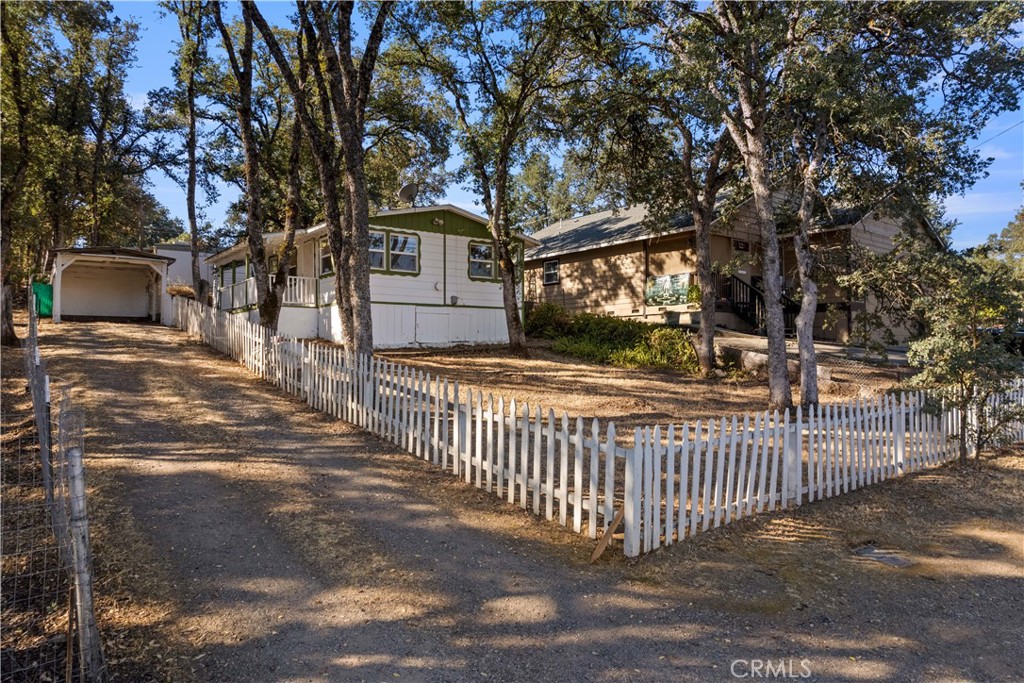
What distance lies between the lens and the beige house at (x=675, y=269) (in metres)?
20.3

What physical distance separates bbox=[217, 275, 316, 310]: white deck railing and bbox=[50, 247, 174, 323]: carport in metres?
4.48

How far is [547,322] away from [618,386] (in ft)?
28.1

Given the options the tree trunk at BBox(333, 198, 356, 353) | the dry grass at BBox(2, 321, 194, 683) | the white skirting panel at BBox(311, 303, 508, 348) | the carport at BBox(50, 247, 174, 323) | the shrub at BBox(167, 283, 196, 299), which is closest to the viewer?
the dry grass at BBox(2, 321, 194, 683)

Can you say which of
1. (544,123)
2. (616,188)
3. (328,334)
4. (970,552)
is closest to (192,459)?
(970,552)

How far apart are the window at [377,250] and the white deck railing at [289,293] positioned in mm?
2461

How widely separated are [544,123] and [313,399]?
1060cm

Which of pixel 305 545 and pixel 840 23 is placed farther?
pixel 840 23

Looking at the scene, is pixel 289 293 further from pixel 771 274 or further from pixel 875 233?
pixel 875 233

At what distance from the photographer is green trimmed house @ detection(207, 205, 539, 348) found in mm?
17672

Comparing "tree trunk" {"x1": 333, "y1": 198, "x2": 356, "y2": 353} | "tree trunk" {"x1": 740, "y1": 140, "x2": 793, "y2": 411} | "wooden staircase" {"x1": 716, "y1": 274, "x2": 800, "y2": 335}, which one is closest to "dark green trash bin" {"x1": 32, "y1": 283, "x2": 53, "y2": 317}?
"tree trunk" {"x1": 333, "y1": 198, "x2": 356, "y2": 353}

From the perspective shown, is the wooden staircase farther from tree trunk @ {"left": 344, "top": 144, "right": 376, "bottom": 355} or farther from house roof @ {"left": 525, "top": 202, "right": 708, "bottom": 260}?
tree trunk @ {"left": 344, "top": 144, "right": 376, "bottom": 355}

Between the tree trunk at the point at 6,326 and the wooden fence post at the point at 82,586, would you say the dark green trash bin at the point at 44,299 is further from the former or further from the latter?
the wooden fence post at the point at 82,586

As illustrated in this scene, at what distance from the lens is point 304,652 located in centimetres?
342

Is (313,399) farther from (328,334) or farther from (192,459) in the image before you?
(328,334)
